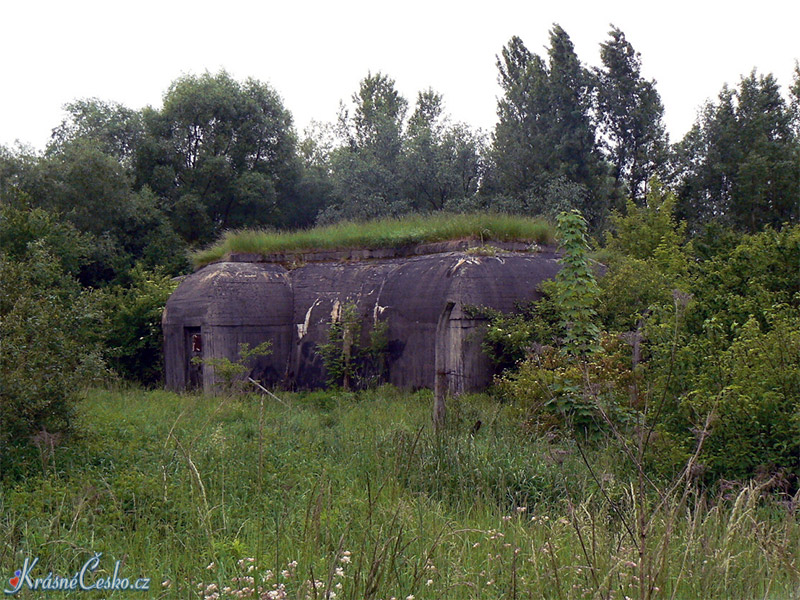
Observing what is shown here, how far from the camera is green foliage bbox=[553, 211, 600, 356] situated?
839 centimetres

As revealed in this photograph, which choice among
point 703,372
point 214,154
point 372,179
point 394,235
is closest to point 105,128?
point 214,154

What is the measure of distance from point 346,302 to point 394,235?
1.37 metres

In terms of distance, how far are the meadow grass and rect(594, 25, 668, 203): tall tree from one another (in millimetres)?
20702

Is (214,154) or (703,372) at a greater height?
(214,154)

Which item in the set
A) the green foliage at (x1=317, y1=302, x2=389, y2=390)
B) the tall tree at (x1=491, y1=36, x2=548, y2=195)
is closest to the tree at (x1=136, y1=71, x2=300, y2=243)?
the tall tree at (x1=491, y1=36, x2=548, y2=195)

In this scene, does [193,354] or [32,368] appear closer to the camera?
[32,368]

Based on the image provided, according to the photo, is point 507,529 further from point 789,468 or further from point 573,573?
point 789,468

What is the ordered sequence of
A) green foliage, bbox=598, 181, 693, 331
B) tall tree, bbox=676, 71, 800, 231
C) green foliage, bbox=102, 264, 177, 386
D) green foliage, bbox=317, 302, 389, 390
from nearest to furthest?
green foliage, bbox=598, 181, 693, 331
green foliage, bbox=317, 302, 389, 390
green foliage, bbox=102, 264, 177, 386
tall tree, bbox=676, 71, 800, 231

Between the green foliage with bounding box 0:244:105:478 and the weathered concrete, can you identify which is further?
the weathered concrete

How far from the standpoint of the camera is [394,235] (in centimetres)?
1240

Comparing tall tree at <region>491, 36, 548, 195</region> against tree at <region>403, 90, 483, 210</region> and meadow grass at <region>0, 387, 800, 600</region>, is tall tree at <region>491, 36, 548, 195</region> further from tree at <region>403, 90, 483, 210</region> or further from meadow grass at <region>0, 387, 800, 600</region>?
meadow grass at <region>0, 387, 800, 600</region>

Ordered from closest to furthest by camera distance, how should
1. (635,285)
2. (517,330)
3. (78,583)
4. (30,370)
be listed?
(78,583) → (30,370) → (517,330) → (635,285)

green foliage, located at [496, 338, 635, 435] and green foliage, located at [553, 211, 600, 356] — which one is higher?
green foliage, located at [553, 211, 600, 356]

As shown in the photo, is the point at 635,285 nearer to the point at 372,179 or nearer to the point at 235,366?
the point at 235,366
